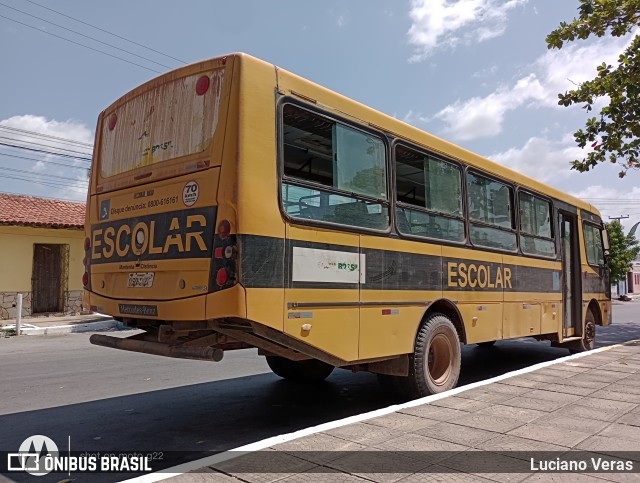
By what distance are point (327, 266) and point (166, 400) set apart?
10.0 ft

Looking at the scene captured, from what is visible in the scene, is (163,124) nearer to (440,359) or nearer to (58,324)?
(440,359)

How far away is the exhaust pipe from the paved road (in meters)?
0.83

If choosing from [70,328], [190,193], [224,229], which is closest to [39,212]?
[70,328]

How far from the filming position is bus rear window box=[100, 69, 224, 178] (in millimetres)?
4133

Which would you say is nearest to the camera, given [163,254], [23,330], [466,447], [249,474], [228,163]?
[249,474]

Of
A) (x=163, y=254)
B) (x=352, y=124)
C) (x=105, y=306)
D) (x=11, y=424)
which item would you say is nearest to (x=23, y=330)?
(x=11, y=424)

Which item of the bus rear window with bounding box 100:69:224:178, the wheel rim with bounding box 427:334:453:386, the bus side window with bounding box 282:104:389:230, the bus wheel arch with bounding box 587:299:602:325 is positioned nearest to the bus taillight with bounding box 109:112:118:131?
the bus rear window with bounding box 100:69:224:178

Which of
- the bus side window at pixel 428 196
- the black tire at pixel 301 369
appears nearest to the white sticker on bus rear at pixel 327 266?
the bus side window at pixel 428 196

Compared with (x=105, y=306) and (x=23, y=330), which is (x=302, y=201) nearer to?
(x=105, y=306)

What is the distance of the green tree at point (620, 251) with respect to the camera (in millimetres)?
36812

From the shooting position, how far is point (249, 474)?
3014 mm

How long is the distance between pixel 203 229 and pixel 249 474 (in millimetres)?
1812

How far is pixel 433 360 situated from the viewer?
232 inches

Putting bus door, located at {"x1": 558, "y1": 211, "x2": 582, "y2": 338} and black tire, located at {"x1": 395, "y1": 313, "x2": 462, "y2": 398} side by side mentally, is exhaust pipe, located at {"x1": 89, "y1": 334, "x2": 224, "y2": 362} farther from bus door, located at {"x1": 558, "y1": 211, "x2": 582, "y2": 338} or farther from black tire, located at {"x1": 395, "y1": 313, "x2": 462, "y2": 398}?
bus door, located at {"x1": 558, "y1": 211, "x2": 582, "y2": 338}
